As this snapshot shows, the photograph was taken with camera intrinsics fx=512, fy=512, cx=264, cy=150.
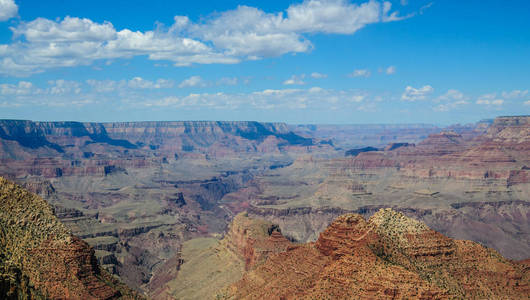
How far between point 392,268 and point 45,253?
43.1 meters

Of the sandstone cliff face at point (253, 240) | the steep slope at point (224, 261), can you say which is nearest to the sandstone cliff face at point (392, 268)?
the sandstone cliff face at point (253, 240)

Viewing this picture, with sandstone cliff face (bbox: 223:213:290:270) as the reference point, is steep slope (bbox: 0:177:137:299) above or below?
above

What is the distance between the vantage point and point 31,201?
69938mm

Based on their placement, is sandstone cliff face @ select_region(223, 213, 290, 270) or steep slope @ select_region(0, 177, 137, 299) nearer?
steep slope @ select_region(0, 177, 137, 299)

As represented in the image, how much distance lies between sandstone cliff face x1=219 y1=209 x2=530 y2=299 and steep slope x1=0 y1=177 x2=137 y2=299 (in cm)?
2368

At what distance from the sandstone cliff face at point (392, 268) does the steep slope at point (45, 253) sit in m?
23.7

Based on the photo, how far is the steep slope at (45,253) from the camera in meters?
62.4

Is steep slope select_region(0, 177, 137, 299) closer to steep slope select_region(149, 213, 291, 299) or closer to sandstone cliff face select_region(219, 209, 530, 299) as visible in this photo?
sandstone cliff face select_region(219, 209, 530, 299)

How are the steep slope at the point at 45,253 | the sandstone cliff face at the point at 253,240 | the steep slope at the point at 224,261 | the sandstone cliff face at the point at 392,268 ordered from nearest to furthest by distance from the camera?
the sandstone cliff face at the point at 392,268, the steep slope at the point at 45,253, the sandstone cliff face at the point at 253,240, the steep slope at the point at 224,261

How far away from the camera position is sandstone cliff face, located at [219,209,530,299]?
55.5 m

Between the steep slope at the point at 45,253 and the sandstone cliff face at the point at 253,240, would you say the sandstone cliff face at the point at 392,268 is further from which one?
the sandstone cliff face at the point at 253,240

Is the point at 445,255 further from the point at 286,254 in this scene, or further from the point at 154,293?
the point at 154,293

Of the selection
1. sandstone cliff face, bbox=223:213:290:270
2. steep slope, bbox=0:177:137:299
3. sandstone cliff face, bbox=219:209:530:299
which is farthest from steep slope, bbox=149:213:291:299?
steep slope, bbox=0:177:137:299

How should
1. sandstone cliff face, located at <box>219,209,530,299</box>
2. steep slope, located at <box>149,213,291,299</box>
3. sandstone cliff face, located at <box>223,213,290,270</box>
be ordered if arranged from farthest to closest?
steep slope, located at <box>149,213,291,299</box>
sandstone cliff face, located at <box>223,213,290,270</box>
sandstone cliff face, located at <box>219,209,530,299</box>
